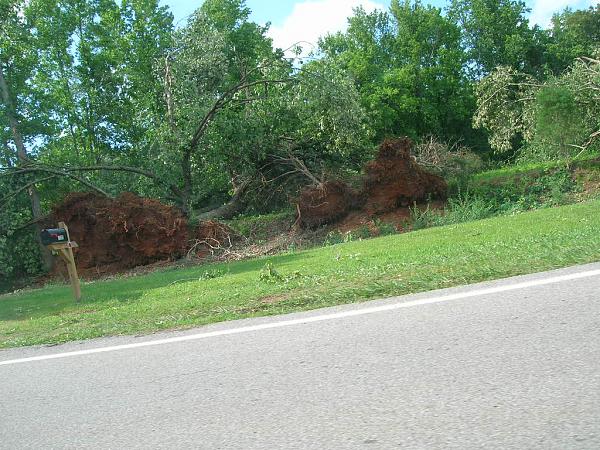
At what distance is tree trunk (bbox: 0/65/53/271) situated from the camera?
25281 millimetres

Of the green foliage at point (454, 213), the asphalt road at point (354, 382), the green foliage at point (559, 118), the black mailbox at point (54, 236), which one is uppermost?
the green foliage at point (559, 118)

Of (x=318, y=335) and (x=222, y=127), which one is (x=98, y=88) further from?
(x=318, y=335)

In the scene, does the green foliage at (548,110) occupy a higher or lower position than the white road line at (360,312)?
higher

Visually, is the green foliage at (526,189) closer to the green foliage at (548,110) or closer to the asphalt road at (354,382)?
the green foliage at (548,110)

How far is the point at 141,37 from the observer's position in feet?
113

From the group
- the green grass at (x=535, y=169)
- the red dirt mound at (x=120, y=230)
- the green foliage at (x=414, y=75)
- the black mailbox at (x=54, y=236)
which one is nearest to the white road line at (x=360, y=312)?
the black mailbox at (x=54, y=236)

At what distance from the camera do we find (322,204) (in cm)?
2312

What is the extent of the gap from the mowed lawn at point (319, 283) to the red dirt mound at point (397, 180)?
7926mm

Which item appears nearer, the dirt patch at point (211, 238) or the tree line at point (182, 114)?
the dirt patch at point (211, 238)

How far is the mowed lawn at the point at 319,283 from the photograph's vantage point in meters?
8.34

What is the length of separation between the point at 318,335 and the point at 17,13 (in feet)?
92.3

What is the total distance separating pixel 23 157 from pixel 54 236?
14667 mm

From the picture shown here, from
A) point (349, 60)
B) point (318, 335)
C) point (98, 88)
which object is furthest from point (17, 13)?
point (318, 335)

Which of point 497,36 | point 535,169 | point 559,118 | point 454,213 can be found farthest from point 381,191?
point 497,36
